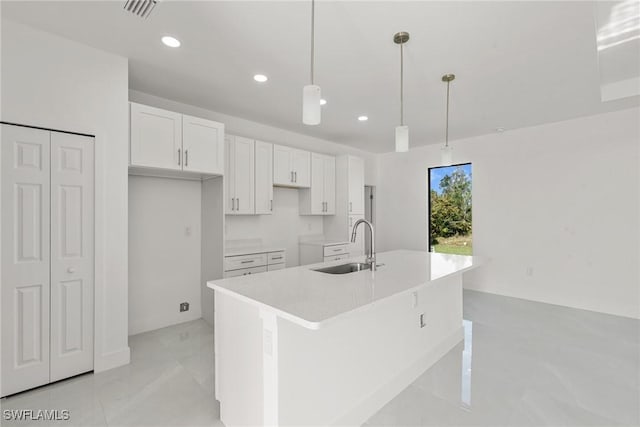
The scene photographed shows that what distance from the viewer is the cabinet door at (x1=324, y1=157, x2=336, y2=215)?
16.0 ft

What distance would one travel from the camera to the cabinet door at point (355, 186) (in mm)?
4996

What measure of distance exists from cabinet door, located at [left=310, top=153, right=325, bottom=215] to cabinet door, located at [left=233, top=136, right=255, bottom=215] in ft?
3.67

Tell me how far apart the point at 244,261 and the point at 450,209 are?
13.1 feet

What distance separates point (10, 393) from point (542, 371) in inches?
163

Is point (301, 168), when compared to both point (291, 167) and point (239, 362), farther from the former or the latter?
point (239, 362)

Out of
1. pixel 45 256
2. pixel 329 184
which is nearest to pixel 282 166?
pixel 329 184

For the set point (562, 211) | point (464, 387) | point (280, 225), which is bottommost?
point (464, 387)

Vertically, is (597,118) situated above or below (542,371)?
above

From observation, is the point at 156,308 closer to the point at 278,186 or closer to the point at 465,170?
the point at 278,186

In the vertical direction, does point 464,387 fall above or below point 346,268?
below

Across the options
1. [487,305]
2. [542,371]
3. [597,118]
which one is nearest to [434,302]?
[542,371]

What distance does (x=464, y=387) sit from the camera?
2.23m

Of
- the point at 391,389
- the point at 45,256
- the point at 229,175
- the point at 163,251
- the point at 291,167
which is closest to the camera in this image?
the point at 391,389

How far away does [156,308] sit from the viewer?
11.2 feet
